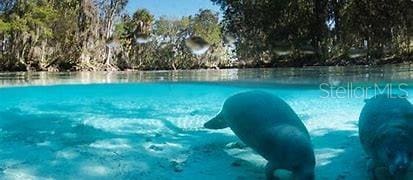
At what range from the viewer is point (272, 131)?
4238 mm

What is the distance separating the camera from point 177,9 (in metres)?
44.5

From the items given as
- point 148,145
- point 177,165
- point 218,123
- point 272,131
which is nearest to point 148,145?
point 148,145

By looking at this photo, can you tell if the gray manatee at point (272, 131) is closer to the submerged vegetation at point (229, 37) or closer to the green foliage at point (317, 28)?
the green foliage at point (317, 28)

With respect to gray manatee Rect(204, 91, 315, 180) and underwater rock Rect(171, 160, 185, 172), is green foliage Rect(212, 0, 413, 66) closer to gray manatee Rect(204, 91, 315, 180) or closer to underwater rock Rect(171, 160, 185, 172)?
gray manatee Rect(204, 91, 315, 180)

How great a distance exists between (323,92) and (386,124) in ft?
32.3

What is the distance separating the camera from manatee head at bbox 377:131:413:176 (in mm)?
3523

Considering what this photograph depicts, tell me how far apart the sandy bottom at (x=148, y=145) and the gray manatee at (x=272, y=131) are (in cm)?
37

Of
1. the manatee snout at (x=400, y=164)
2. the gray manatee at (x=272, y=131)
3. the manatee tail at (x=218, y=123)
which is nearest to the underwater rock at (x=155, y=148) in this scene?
the manatee tail at (x=218, y=123)

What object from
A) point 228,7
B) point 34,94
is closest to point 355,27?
point 228,7

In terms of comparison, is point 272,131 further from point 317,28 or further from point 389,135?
point 317,28

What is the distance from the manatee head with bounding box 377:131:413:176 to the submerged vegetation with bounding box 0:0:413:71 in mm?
25868

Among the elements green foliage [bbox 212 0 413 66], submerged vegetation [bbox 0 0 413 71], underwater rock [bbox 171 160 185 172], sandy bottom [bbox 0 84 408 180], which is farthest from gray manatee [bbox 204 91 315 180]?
submerged vegetation [bbox 0 0 413 71]

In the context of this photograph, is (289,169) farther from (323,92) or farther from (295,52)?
(295,52)

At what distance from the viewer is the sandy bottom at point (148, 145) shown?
4.84 metres
